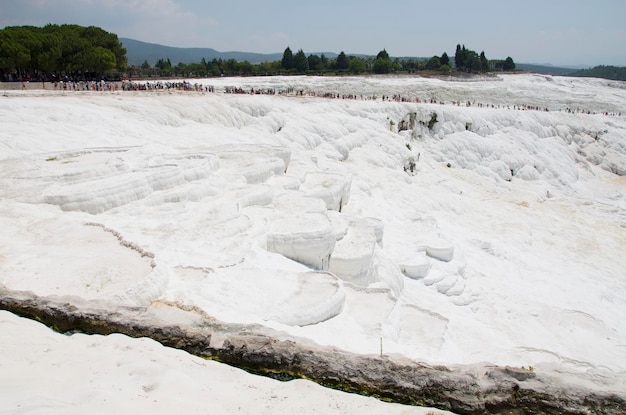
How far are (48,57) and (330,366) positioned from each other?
3151 cm

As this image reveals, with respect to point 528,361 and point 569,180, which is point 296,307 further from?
point 569,180

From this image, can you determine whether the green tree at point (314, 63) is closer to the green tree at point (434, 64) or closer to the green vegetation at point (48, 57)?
the green tree at point (434, 64)

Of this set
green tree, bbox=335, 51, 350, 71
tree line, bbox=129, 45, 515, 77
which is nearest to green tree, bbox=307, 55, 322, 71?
tree line, bbox=129, 45, 515, 77

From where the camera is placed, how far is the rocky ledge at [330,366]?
3.83m

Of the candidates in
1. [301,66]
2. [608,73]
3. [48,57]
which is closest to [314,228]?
[48,57]

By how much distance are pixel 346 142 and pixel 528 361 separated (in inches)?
673

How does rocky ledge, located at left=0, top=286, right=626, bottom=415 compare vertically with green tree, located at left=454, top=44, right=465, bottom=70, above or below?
below

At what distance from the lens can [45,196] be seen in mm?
9883

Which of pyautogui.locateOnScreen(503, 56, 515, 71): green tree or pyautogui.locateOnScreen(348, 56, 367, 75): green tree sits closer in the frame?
pyautogui.locateOnScreen(348, 56, 367, 75): green tree

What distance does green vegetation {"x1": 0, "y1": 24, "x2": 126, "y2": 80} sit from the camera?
26.9m

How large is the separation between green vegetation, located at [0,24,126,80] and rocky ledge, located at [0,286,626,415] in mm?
27783

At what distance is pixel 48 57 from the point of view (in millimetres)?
28734

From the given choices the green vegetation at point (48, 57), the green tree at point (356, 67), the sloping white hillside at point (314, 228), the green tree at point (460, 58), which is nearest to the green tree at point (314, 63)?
the green tree at point (356, 67)

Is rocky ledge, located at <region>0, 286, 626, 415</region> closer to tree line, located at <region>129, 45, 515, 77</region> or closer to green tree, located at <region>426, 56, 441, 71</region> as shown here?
tree line, located at <region>129, 45, 515, 77</region>
